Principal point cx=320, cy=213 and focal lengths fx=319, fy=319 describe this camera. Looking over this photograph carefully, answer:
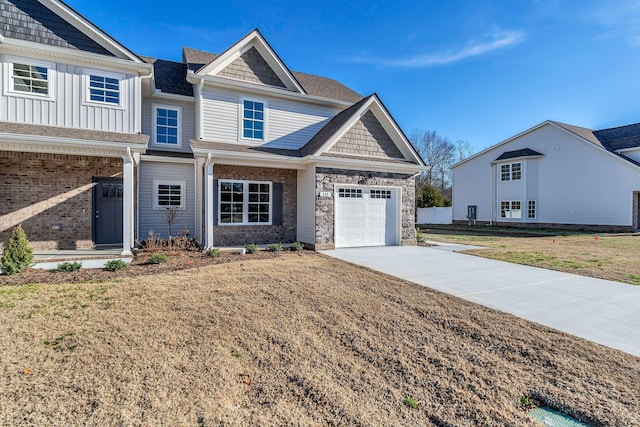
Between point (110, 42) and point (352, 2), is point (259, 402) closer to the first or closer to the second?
point (110, 42)

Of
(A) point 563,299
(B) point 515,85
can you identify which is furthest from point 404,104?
(A) point 563,299

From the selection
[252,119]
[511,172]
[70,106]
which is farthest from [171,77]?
[511,172]

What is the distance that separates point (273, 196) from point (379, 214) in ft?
14.4

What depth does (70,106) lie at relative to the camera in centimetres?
1023

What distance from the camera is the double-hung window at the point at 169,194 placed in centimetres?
1251

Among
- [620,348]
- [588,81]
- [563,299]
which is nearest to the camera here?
[620,348]

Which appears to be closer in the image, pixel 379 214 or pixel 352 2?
pixel 352 2

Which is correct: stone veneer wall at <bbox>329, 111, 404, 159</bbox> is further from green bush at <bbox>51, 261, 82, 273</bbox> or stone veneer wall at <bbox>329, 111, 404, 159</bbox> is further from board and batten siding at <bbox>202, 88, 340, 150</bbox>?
green bush at <bbox>51, 261, 82, 273</bbox>

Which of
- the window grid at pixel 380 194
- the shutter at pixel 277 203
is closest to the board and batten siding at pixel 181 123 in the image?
the shutter at pixel 277 203

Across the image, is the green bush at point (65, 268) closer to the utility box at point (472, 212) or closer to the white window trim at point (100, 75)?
the white window trim at point (100, 75)

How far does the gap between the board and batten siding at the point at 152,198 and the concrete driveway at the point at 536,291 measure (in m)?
6.27

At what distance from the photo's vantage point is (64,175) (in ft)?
36.6

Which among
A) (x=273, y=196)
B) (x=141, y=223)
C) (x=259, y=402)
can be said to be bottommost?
(x=259, y=402)

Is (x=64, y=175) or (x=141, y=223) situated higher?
(x=64, y=175)
